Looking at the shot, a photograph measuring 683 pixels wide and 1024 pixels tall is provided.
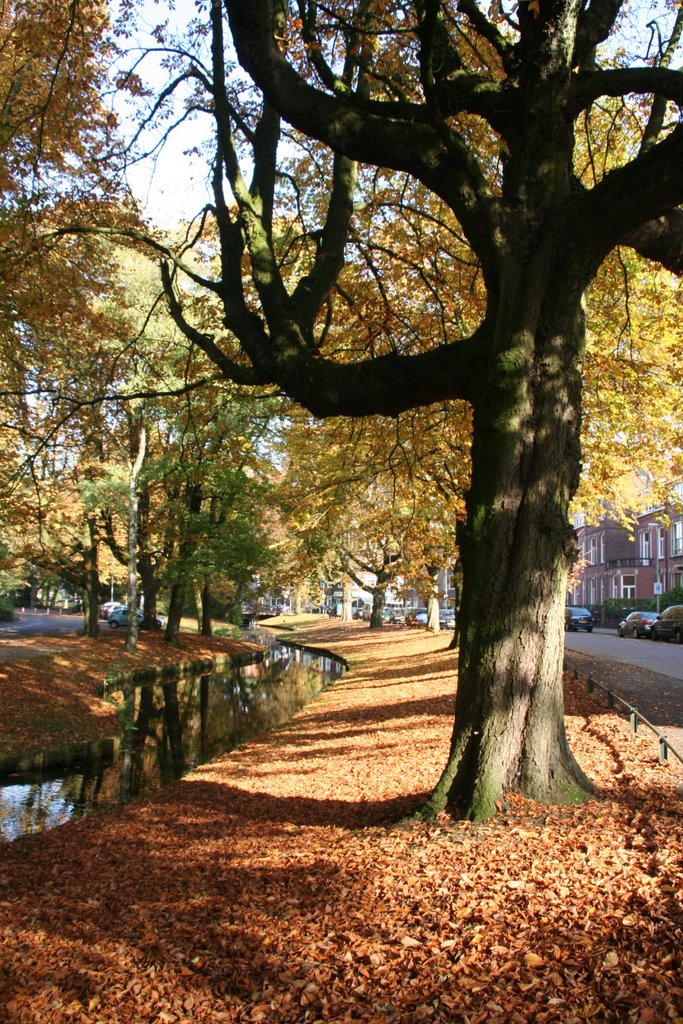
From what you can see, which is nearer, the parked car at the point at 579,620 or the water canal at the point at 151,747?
the water canal at the point at 151,747

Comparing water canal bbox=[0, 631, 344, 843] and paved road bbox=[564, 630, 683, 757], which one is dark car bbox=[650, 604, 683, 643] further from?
water canal bbox=[0, 631, 344, 843]

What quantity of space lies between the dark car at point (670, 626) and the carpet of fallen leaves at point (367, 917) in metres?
29.1

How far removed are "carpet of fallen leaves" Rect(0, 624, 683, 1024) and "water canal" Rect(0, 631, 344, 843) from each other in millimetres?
3505

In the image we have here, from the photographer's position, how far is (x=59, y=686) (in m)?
19.5

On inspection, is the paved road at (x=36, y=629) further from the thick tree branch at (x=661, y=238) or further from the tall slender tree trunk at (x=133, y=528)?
the thick tree branch at (x=661, y=238)

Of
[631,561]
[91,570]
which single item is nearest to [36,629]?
[91,570]

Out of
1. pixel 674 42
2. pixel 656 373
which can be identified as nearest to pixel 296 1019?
pixel 674 42

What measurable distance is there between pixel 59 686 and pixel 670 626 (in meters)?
27.9

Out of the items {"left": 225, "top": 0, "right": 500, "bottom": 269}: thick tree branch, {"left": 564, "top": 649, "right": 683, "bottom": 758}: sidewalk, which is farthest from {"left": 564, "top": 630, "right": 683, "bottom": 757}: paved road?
{"left": 225, "top": 0, "right": 500, "bottom": 269}: thick tree branch

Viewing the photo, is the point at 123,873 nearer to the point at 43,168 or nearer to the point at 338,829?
the point at 338,829

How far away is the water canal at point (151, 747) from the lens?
1195 cm

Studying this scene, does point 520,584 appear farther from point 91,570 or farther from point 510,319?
point 91,570

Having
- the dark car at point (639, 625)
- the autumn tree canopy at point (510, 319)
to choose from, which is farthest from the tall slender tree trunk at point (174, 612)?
the autumn tree canopy at point (510, 319)

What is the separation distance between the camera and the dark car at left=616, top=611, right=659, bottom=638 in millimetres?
38844
